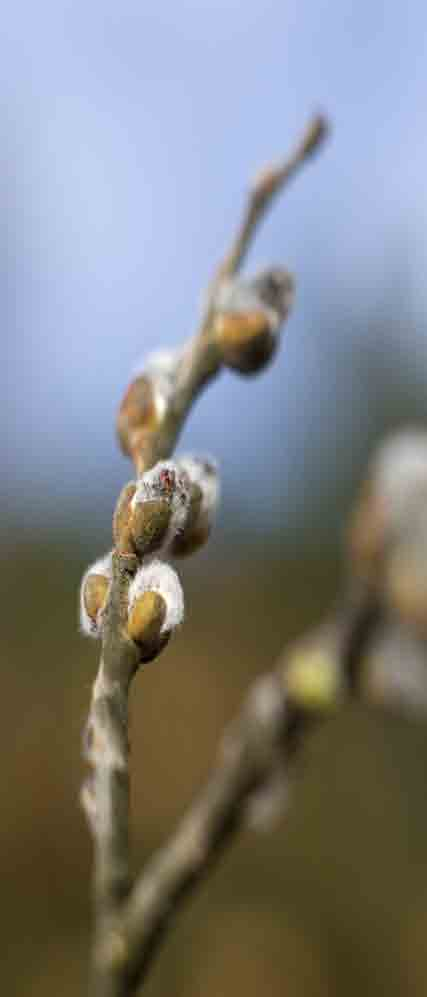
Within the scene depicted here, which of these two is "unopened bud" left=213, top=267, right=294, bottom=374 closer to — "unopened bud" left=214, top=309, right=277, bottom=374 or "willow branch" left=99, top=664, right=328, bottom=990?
"unopened bud" left=214, top=309, right=277, bottom=374

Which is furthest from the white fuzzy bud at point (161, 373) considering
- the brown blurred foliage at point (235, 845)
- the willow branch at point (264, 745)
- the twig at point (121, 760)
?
the brown blurred foliage at point (235, 845)

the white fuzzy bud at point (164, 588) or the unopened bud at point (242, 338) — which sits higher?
the unopened bud at point (242, 338)

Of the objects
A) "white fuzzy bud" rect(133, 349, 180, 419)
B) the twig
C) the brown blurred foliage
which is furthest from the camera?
the brown blurred foliage

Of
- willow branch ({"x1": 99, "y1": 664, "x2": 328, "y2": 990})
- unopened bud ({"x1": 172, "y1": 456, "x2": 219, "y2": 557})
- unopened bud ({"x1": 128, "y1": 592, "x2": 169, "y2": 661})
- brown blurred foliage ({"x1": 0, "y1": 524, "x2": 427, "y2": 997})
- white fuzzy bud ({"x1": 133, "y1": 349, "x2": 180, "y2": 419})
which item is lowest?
brown blurred foliage ({"x1": 0, "y1": 524, "x2": 427, "y2": 997})

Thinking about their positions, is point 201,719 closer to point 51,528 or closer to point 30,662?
point 30,662

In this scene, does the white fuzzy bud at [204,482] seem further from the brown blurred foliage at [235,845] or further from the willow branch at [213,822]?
the brown blurred foliage at [235,845]

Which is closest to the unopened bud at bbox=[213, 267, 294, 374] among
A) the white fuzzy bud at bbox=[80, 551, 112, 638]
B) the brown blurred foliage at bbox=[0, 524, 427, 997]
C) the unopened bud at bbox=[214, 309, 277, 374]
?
the unopened bud at bbox=[214, 309, 277, 374]

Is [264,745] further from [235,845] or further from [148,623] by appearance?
[235,845]
